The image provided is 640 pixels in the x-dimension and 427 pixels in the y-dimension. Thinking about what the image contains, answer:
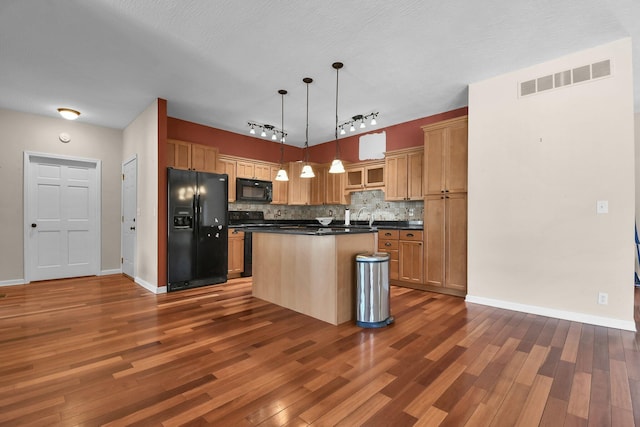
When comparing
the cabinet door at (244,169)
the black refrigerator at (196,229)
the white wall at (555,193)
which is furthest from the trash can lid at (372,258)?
the cabinet door at (244,169)

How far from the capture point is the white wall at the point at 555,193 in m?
3.02

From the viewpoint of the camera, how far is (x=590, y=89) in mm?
3172

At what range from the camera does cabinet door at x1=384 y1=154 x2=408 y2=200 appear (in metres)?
5.23

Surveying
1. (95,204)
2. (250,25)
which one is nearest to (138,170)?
(95,204)

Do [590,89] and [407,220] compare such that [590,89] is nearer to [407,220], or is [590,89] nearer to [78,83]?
[407,220]

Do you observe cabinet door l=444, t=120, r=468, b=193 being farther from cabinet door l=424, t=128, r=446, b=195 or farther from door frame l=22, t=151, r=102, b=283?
door frame l=22, t=151, r=102, b=283

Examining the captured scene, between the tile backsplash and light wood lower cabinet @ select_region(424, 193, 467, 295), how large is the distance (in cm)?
82

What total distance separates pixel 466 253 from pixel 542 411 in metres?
2.63

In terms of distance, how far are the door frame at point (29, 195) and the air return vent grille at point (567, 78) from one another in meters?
7.08

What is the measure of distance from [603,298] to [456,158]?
2.27m

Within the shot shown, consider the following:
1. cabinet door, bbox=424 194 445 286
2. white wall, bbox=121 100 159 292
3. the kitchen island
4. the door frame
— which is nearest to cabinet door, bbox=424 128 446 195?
cabinet door, bbox=424 194 445 286

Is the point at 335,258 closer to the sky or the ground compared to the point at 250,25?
closer to the ground

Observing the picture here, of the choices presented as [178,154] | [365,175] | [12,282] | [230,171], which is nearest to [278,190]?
[230,171]

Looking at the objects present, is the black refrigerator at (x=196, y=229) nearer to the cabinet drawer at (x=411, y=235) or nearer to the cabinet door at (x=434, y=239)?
the cabinet drawer at (x=411, y=235)
